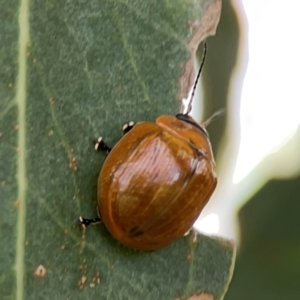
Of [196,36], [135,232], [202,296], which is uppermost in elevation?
[196,36]

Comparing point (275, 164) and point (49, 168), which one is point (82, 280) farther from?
point (275, 164)

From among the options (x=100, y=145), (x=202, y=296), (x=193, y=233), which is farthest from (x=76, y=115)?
(x=202, y=296)

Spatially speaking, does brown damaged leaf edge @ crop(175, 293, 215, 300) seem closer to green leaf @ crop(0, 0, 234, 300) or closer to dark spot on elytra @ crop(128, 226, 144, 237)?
green leaf @ crop(0, 0, 234, 300)

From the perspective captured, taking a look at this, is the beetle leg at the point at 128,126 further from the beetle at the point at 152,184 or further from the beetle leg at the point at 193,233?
the beetle leg at the point at 193,233

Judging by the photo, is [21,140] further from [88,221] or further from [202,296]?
[202,296]

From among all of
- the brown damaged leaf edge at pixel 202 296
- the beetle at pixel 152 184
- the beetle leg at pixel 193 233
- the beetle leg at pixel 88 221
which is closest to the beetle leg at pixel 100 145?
the beetle at pixel 152 184

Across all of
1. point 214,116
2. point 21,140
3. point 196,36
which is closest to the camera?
point 21,140
